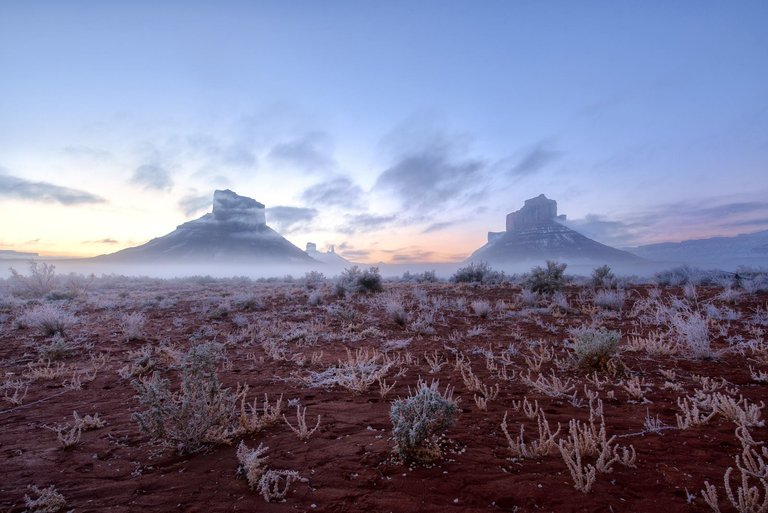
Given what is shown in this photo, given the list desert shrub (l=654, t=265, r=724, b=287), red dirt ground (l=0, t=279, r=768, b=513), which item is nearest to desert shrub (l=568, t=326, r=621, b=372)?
red dirt ground (l=0, t=279, r=768, b=513)

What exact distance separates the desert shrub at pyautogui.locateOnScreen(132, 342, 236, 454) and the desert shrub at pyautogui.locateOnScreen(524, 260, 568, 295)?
48.6 ft

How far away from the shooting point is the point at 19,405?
543 cm

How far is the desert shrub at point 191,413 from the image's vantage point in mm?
3707

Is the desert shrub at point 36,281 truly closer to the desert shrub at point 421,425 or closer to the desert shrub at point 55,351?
the desert shrub at point 55,351

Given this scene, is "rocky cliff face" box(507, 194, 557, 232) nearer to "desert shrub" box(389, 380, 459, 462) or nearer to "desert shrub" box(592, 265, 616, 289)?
"desert shrub" box(592, 265, 616, 289)

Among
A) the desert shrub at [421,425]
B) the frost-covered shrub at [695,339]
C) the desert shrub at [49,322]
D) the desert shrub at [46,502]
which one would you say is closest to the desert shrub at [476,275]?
the frost-covered shrub at [695,339]

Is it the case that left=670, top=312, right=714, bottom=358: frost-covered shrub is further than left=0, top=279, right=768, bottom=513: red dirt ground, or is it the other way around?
left=670, top=312, right=714, bottom=358: frost-covered shrub

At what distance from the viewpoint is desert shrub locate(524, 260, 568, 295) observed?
16203 millimetres

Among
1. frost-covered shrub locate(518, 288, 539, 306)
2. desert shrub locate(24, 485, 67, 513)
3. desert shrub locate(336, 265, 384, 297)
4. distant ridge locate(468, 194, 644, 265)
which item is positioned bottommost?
desert shrub locate(24, 485, 67, 513)

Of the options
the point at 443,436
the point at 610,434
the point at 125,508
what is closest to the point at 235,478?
the point at 125,508

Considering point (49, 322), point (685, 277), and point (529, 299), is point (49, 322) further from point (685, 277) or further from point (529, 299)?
point (685, 277)

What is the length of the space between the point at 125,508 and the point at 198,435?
36.9 inches

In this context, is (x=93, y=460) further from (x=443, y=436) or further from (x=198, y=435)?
(x=443, y=436)

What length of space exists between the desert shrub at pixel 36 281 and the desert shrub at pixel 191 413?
69.9ft
